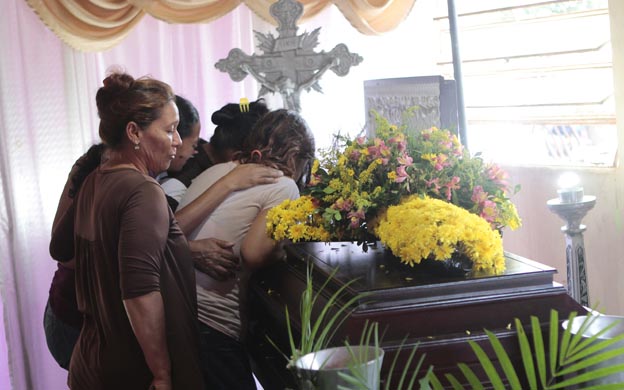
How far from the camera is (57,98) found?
4668mm

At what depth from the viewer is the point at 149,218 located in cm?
219

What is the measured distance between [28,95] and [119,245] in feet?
8.89

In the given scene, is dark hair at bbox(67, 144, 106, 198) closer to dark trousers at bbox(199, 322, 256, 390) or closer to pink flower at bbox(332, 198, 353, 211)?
dark trousers at bbox(199, 322, 256, 390)

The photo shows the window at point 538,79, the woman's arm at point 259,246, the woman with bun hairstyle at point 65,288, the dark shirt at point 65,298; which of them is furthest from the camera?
the window at point 538,79

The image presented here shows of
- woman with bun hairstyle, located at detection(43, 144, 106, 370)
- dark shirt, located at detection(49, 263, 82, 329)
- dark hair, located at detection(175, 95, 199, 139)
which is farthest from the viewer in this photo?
dark hair, located at detection(175, 95, 199, 139)

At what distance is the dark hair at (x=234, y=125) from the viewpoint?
308 cm

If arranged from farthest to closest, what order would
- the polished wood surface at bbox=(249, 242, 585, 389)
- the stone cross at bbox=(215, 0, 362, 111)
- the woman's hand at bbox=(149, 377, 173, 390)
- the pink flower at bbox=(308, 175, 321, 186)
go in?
the stone cross at bbox=(215, 0, 362, 111), the pink flower at bbox=(308, 175, 321, 186), the woman's hand at bbox=(149, 377, 173, 390), the polished wood surface at bbox=(249, 242, 585, 389)

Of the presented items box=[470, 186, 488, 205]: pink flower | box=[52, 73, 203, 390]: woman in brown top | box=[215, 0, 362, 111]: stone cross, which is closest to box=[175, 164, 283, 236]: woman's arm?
box=[52, 73, 203, 390]: woman in brown top

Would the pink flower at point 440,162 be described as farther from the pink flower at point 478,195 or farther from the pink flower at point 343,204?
the pink flower at point 343,204

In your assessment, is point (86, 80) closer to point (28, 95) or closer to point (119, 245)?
point (28, 95)

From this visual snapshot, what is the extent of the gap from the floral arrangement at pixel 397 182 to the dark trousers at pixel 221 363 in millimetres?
537

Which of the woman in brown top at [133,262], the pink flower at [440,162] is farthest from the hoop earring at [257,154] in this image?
the pink flower at [440,162]

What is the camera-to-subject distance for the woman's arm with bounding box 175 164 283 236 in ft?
8.82

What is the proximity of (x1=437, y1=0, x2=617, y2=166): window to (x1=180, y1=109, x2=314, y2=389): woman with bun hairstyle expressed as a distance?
6.28 feet
